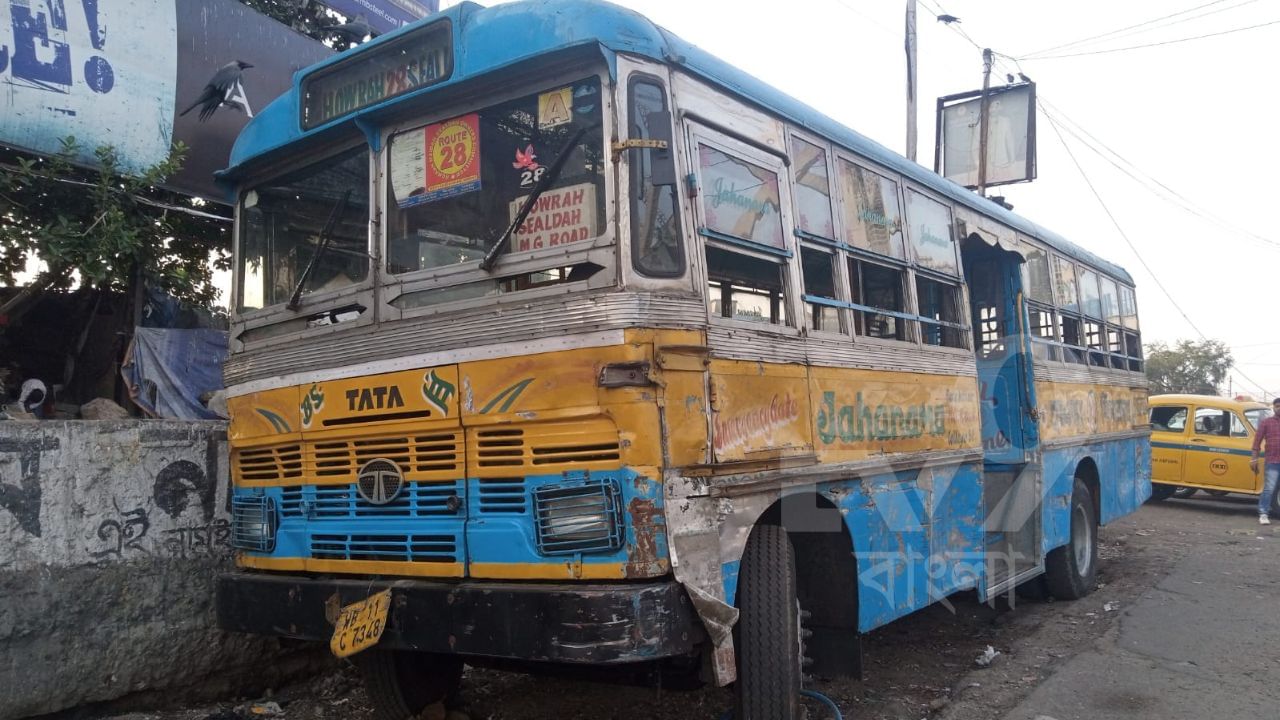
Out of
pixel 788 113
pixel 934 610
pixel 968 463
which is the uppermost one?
pixel 788 113

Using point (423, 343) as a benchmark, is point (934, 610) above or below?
below

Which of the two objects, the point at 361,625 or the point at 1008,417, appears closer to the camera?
the point at 361,625

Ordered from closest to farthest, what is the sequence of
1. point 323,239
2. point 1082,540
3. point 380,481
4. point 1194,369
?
point 380,481 < point 323,239 < point 1082,540 < point 1194,369

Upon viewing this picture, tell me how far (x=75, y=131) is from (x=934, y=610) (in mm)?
7382

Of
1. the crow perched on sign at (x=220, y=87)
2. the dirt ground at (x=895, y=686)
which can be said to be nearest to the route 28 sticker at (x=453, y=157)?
the dirt ground at (x=895, y=686)

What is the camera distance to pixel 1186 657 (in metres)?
5.36

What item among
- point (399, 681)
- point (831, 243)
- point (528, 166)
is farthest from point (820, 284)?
point (399, 681)

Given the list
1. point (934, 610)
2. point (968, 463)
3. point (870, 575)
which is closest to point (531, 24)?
point (870, 575)

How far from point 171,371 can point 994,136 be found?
46.0 ft

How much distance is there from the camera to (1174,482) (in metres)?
13.4

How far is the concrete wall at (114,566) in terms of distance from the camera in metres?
4.23

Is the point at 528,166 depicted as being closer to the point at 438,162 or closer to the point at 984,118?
the point at 438,162

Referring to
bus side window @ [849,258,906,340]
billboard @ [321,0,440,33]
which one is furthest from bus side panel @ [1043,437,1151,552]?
billboard @ [321,0,440,33]

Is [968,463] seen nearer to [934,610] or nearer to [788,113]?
[934,610]
